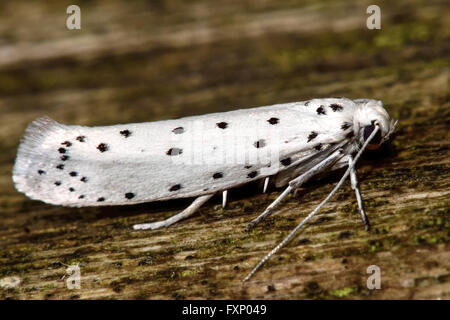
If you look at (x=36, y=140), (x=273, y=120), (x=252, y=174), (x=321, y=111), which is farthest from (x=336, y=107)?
(x=36, y=140)

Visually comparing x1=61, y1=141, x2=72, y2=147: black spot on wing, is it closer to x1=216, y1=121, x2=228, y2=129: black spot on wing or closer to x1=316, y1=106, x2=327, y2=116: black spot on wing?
x1=216, y1=121, x2=228, y2=129: black spot on wing

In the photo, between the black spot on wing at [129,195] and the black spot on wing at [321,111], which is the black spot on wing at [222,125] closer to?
the black spot on wing at [321,111]

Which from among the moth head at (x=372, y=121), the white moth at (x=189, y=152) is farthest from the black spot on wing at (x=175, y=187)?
the moth head at (x=372, y=121)

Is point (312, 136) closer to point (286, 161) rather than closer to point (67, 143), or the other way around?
point (286, 161)

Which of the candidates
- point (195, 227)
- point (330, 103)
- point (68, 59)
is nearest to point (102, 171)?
point (195, 227)
